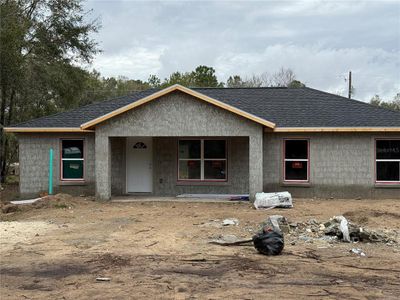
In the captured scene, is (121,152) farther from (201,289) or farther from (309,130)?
(201,289)

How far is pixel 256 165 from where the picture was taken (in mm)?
18312

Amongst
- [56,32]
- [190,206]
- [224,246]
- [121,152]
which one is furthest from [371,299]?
[56,32]

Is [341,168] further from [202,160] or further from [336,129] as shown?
[202,160]

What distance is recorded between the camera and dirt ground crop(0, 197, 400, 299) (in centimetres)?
730

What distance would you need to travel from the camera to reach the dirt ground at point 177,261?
287 inches

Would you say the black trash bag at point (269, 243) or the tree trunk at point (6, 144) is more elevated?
the tree trunk at point (6, 144)

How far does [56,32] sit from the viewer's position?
30.4 meters

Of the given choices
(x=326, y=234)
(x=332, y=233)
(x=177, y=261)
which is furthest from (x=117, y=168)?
(x=177, y=261)

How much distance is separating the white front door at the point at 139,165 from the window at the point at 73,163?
6.15 ft

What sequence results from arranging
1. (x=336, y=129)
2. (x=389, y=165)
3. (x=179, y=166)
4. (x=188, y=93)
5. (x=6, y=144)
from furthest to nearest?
1. (x=6, y=144)
2. (x=179, y=166)
3. (x=389, y=165)
4. (x=336, y=129)
5. (x=188, y=93)

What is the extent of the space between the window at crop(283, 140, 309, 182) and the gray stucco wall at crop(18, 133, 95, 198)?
301 inches

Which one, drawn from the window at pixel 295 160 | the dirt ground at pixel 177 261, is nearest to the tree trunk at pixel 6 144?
the dirt ground at pixel 177 261

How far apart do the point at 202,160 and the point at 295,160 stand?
368 cm

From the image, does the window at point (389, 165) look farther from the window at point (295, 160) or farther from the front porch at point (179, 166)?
the front porch at point (179, 166)
